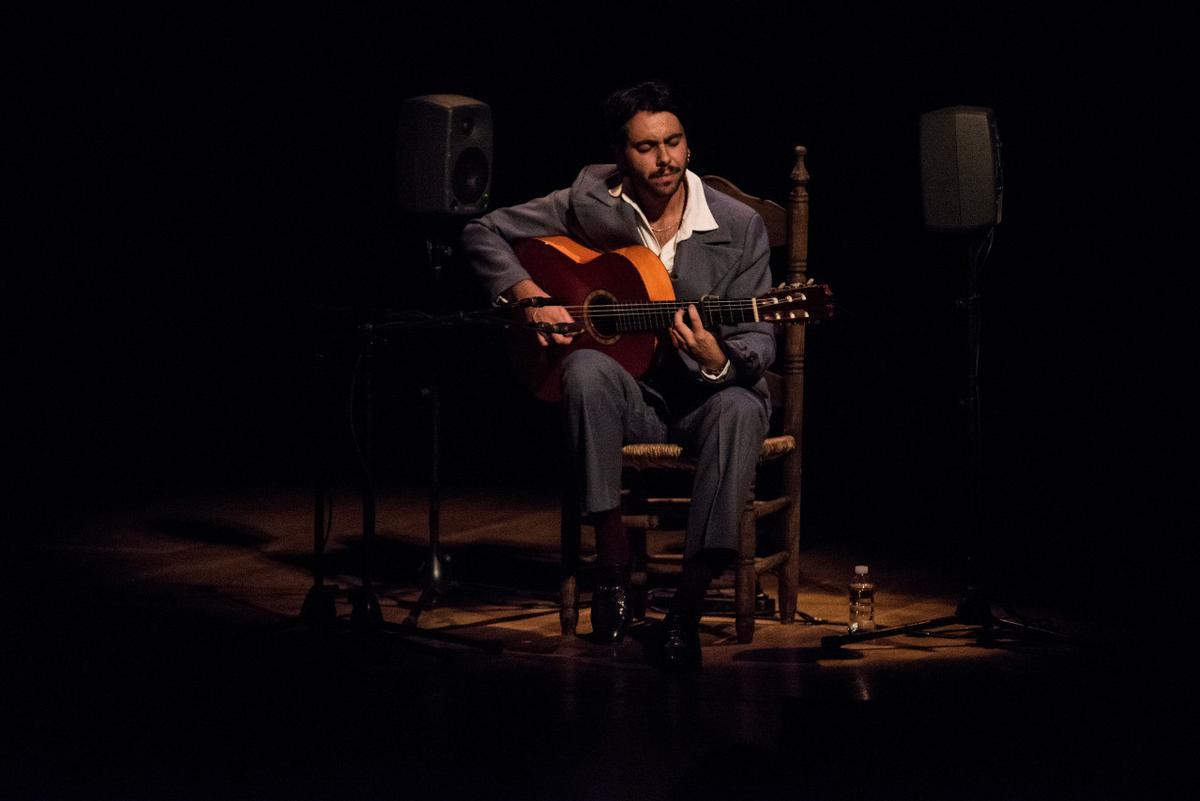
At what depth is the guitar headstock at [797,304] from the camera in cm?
340

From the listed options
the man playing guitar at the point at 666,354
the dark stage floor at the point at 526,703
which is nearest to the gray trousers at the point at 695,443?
the man playing guitar at the point at 666,354

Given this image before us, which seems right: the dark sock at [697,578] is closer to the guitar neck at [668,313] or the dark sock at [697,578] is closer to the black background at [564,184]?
the guitar neck at [668,313]

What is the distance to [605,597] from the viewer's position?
3.52 meters

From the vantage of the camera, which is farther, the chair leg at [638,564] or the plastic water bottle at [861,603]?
the chair leg at [638,564]

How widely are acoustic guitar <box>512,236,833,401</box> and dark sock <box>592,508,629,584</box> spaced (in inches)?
13.8

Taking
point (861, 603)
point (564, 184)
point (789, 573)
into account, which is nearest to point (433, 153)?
point (789, 573)

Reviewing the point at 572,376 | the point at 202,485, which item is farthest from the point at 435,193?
the point at 202,485

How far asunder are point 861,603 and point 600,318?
0.95 metres

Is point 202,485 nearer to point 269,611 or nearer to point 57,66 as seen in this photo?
point 57,66

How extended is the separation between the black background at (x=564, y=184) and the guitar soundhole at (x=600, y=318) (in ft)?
1.40

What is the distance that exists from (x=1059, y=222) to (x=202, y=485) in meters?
3.37

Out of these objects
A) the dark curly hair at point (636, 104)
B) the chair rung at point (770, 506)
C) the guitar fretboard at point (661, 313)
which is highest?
the dark curly hair at point (636, 104)

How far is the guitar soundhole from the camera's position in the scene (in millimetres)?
3535

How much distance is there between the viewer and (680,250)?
363cm
